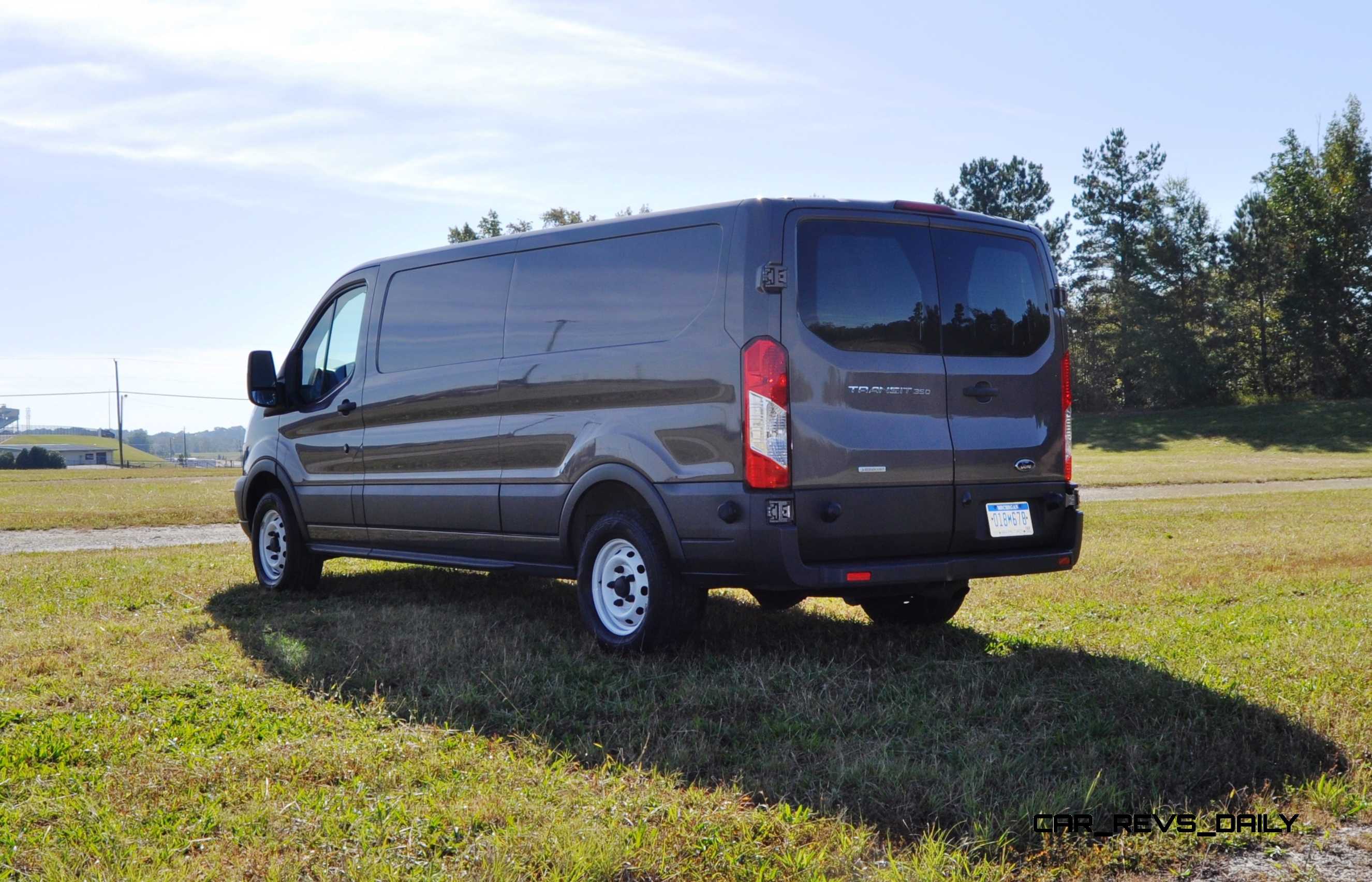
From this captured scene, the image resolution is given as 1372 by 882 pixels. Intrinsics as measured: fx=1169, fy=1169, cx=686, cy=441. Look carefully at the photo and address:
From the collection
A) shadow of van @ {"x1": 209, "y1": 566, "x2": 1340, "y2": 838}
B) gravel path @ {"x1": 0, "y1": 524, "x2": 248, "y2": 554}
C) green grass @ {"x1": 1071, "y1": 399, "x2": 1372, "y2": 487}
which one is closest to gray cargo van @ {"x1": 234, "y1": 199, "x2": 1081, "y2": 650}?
shadow of van @ {"x1": 209, "y1": 566, "x2": 1340, "y2": 838}

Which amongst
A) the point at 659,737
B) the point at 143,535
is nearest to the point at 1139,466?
the point at 143,535

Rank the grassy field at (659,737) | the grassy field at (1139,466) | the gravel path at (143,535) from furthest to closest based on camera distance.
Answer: the grassy field at (1139,466)
the gravel path at (143,535)
the grassy field at (659,737)

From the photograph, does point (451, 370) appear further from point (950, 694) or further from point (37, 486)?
point (37, 486)

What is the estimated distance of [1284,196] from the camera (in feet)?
170

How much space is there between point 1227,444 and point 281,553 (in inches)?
1557

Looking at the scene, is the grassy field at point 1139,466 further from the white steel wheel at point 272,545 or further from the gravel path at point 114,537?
the white steel wheel at point 272,545

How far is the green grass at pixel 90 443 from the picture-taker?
349 feet

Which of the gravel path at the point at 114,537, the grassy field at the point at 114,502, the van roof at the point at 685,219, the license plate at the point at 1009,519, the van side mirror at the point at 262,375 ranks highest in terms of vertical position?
the van roof at the point at 685,219

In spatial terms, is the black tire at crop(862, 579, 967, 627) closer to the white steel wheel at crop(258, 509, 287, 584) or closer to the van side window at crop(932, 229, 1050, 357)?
the van side window at crop(932, 229, 1050, 357)

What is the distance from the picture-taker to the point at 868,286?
5430 millimetres

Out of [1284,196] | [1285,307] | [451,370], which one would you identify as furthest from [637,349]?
[1284,196]

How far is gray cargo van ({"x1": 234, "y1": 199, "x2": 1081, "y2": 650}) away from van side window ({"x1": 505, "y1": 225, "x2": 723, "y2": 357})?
0.5 inches

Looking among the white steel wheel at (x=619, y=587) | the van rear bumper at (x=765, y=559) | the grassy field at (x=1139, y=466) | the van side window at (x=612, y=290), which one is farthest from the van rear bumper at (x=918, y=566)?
the grassy field at (x=1139, y=466)

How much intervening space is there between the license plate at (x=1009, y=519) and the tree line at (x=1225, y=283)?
44558mm
